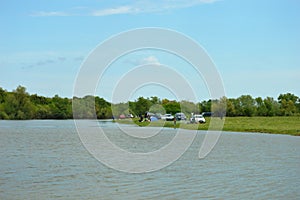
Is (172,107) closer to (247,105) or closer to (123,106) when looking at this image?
(123,106)

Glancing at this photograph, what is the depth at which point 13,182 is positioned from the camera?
53.3 feet

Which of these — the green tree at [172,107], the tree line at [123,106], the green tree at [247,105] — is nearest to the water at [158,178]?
the tree line at [123,106]

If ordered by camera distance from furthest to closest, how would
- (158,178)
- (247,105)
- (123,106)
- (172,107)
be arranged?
(247,105)
(172,107)
(123,106)
(158,178)

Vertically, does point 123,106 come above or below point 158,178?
above

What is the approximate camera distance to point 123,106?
343ft

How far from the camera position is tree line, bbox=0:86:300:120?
104 m

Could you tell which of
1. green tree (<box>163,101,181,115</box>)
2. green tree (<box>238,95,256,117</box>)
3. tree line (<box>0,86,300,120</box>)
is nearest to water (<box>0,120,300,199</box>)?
tree line (<box>0,86,300,120</box>)

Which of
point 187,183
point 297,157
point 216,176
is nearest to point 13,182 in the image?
point 187,183

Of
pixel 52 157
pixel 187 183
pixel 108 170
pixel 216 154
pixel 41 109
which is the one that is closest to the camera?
pixel 187 183

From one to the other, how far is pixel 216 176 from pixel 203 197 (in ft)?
13.0

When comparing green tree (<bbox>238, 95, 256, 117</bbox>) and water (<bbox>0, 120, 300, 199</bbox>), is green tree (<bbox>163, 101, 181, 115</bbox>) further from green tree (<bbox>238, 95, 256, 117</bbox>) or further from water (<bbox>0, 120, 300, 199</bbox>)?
A: water (<bbox>0, 120, 300, 199</bbox>)

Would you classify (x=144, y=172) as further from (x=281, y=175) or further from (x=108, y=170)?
(x=281, y=175)

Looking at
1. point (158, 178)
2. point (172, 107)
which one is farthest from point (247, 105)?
point (158, 178)

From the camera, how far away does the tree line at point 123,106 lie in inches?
4075
